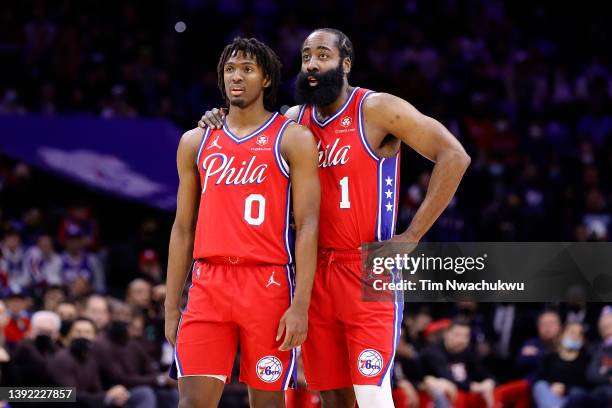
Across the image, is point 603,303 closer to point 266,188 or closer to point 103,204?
point 103,204

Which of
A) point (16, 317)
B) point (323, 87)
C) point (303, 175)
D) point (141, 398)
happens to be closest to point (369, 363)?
point (303, 175)

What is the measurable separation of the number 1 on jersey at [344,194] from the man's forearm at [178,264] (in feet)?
2.89

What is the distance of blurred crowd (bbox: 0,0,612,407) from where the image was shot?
10922mm

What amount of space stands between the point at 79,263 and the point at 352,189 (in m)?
7.65

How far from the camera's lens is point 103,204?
14.7 m

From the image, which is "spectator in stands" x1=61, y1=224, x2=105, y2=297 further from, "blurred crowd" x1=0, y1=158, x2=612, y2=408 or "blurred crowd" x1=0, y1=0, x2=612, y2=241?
"blurred crowd" x1=0, y1=0, x2=612, y2=241

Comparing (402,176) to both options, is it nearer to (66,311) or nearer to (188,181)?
(66,311)

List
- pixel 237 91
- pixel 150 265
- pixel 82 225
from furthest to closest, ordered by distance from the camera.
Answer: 1. pixel 82 225
2. pixel 150 265
3. pixel 237 91

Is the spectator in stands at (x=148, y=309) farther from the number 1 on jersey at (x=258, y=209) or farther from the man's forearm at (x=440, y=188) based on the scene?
the man's forearm at (x=440, y=188)

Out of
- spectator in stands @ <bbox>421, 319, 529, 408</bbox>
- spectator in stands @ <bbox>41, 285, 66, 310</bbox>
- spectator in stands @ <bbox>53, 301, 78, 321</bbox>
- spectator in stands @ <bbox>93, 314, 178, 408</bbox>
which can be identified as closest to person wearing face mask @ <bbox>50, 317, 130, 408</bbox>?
spectator in stands @ <bbox>93, 314, 178, 408</bbox>

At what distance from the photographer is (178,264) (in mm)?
6191

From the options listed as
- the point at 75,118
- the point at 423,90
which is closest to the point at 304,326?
the point at 75,118

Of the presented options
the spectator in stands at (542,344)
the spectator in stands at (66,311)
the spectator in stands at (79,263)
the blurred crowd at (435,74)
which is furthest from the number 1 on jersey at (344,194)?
the blurred crowd at (435,74)

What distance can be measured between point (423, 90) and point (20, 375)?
→ 8.97 meters
